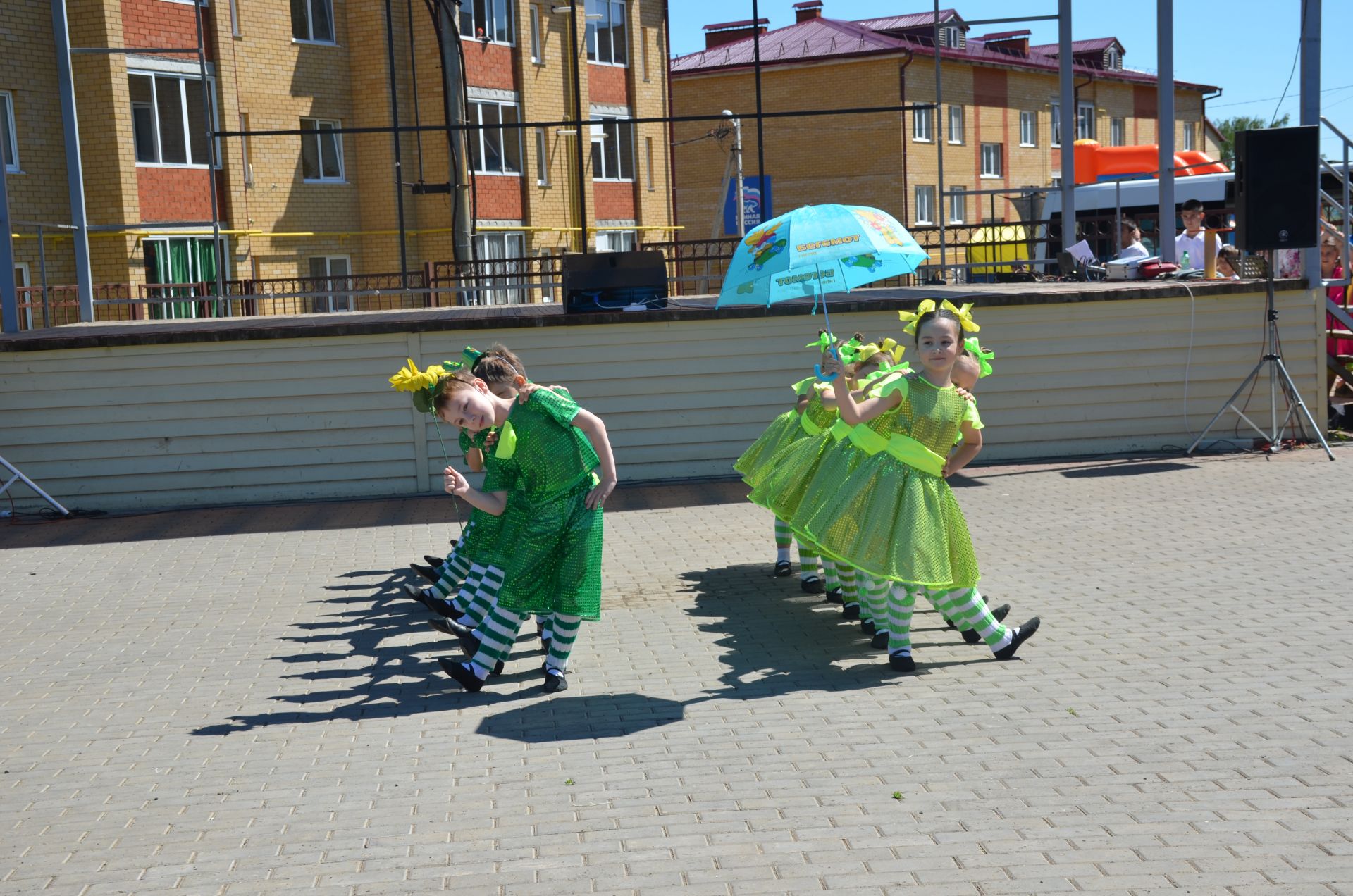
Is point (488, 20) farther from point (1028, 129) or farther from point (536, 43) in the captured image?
point (1028, 129)

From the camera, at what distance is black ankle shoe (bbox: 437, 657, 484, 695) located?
6.38m

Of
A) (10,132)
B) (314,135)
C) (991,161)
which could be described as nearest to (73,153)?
(10,132)

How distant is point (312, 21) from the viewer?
29.2 m

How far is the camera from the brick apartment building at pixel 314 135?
2456 cm

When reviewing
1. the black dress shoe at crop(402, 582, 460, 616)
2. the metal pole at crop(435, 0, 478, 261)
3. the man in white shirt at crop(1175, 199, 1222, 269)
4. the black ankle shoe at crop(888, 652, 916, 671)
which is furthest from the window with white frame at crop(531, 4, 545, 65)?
the black ankle shoe at crop(888, 652, 916, 671)

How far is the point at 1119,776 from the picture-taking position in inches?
191

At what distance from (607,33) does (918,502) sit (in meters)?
29.5

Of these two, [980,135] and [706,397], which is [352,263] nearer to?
[706,397]

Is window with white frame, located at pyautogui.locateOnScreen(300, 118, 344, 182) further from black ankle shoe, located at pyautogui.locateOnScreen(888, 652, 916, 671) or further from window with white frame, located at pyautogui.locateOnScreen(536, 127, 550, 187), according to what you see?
black ankle shoe, located at pyautogui.locateOnScreen(888, 652, 916, 671)

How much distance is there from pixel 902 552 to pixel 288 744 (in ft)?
9.49

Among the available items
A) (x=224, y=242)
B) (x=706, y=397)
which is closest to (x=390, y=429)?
(x=706, y=397)

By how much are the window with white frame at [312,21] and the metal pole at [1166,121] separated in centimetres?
1974

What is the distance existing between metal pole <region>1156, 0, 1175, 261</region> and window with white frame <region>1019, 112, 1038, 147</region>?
31620 millimetres

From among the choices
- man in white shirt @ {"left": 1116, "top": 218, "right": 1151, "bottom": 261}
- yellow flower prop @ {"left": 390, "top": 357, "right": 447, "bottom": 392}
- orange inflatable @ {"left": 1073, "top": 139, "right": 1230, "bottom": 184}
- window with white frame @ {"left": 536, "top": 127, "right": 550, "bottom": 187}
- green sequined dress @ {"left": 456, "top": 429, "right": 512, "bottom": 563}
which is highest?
window with white frame @ {"left": 536, "top": 127, "right": 550, "bottom": 187}
